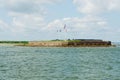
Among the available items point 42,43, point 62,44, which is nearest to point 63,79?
point 62,44

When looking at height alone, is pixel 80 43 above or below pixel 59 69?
above

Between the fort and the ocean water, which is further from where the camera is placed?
the fort

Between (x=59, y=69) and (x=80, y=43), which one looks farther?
(x=80, y=43)

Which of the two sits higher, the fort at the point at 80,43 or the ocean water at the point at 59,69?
the fort at the point at 80,43

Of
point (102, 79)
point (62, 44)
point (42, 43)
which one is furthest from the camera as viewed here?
point (42, 43)

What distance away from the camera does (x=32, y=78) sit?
39812 mm

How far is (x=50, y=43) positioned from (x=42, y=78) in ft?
495

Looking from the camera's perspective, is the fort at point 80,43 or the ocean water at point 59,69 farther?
the fort at point 80,43

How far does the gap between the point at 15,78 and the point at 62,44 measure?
141 metres

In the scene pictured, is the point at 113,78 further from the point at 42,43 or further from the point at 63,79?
the point at 42,43

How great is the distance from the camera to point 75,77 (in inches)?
1610

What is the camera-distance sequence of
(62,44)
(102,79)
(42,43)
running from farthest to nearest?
(42,43)
(62,44)
(102,79)

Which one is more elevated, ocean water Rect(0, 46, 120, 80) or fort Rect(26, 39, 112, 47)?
fort Rect(26, 39, 112, 47)

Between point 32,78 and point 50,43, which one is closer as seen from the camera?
point 32,78
